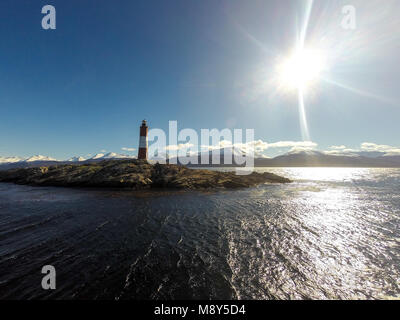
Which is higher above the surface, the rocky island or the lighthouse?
the lighthouse

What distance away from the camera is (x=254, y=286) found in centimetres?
774

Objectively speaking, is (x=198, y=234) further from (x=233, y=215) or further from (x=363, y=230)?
(x=363, y=230)

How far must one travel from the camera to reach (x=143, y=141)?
5109 cm

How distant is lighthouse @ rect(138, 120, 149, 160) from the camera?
50.0 m

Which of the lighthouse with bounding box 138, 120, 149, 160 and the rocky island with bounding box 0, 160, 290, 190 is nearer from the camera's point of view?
the rocky island with bounding box 0, 160, 290, 190

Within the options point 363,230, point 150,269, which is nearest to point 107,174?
point 150,269

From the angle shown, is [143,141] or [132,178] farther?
[143,141]

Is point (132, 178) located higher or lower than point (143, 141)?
lower

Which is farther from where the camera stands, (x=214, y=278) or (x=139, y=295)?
(x=214, y=278)

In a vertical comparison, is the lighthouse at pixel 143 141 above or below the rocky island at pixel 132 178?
above

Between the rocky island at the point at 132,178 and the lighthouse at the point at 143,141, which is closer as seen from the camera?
the rocky island at the point at 132,178

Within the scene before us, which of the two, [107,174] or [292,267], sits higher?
[107,174]

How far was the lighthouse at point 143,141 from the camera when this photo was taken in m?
50.0
